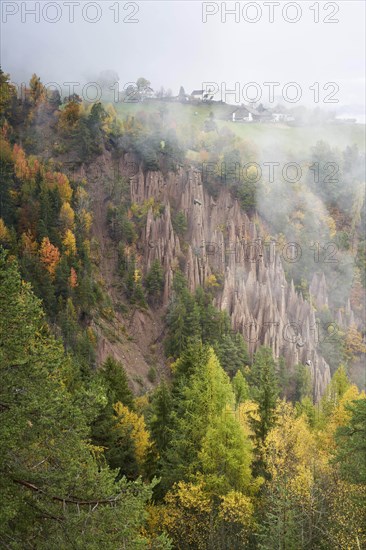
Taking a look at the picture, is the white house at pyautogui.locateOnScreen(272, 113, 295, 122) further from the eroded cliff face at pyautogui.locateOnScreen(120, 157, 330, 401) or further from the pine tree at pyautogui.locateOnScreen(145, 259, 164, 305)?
the pine tree at pyautogui.locateOnScreen(145, 259, 164, 305)

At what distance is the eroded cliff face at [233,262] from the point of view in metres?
62.7

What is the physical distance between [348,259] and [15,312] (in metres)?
76.2

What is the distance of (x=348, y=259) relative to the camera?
81.4 metres

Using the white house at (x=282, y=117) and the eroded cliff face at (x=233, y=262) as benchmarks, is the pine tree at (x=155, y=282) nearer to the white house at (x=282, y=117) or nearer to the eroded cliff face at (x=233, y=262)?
the eroded cliff face at (x=233, y=262)

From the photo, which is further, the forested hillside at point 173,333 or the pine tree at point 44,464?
the forested hillside at point 173,333

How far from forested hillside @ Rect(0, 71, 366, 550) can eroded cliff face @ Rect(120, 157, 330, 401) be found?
26 centimetres

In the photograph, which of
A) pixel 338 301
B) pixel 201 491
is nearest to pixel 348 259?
pixel 338 301

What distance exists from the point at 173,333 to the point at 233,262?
15630mm

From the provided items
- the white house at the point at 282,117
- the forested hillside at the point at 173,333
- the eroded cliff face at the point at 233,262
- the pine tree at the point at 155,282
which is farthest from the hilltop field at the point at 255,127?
the pine tree at the point at 155,282

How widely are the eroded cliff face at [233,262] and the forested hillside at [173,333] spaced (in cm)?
26

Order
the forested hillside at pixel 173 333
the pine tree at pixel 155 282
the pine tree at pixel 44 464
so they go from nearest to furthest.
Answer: the pine tree at pixel 44 464
the forested hillside at pixel 173 333
the pine tree at pixel 155 282

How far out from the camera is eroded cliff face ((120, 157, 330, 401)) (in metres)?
62.7

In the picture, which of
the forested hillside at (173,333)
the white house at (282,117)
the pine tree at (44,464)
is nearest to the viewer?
the pine tree at (44,464)

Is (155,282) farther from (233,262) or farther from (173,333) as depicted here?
(233,262)
